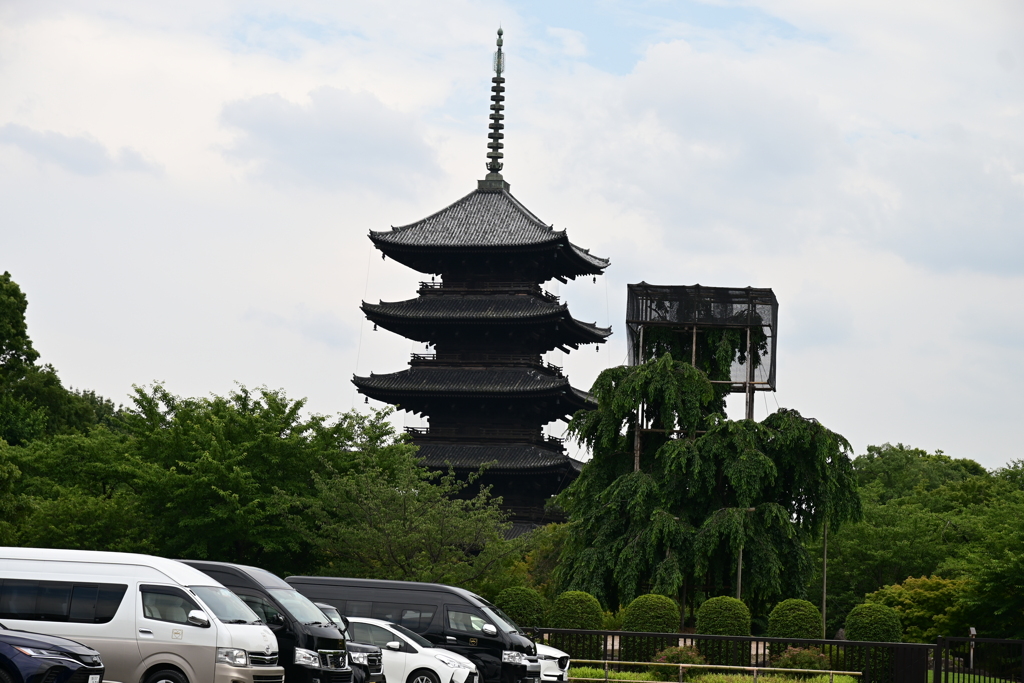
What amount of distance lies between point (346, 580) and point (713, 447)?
1419 cm

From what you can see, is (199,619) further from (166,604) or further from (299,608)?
(299,608)

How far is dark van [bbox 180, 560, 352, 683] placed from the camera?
17.1 metres

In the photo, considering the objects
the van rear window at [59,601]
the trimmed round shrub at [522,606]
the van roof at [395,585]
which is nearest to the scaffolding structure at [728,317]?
the trimmed round shrub at [522,606]

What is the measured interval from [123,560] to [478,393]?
3623 centimetres

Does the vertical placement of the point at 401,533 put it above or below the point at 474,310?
below

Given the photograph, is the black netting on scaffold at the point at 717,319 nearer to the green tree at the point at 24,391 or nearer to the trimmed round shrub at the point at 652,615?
the trimmed round shrub at the point at 652,615

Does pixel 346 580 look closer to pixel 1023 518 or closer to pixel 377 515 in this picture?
pixel 377 515

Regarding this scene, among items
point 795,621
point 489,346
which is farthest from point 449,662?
point 489,346

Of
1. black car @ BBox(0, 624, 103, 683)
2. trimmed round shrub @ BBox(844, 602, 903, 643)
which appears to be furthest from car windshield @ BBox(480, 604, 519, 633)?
trimmed round shrub @ BBox(844, 602, 903, 643)

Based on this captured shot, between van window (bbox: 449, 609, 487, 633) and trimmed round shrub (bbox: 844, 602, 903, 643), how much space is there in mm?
11454

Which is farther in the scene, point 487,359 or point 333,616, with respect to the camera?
point 487,359

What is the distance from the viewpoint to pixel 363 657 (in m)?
18.6

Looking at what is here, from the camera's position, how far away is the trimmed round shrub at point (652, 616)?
99.9ft

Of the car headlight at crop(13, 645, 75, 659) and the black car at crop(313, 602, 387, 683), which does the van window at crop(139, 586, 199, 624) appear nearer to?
the car headlight at crop(13, 645, 75, 659)
